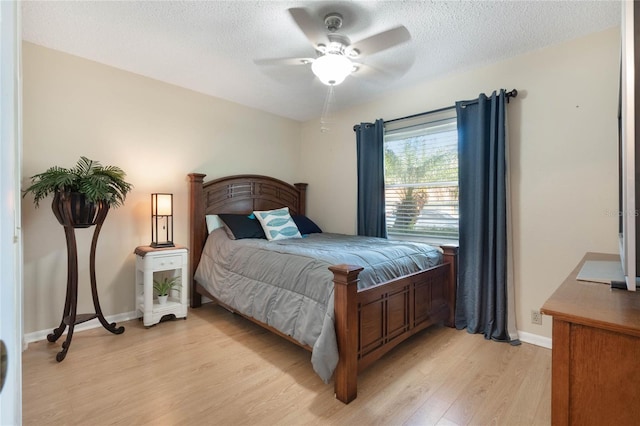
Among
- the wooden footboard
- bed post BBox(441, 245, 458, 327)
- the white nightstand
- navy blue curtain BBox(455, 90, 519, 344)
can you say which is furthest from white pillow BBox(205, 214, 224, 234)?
navy blue curtain BBox(455, 90, 519, 344)

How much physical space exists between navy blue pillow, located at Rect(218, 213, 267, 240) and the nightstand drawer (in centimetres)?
56

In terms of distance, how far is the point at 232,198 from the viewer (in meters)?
3.72

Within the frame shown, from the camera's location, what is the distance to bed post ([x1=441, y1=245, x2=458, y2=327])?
279 cm

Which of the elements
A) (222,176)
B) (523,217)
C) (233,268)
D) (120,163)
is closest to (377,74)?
(523,217)

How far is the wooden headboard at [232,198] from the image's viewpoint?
336 cm

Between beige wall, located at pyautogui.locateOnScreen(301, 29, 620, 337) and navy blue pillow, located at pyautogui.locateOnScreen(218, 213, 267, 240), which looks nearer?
beige wall, located at pyautogui.locateOnScreen(301, 29, 620, 337)

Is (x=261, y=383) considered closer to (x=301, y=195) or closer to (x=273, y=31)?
(x=273, y=31)

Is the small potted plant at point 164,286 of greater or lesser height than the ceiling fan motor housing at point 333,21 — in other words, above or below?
below

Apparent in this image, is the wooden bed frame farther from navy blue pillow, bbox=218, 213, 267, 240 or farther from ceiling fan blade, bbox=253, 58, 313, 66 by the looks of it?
ceiling fan blade, bbox=253, 58, 313, 66

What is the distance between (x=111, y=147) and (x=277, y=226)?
177 cm

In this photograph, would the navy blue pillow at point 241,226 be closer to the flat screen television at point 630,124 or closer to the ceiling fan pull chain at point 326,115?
the ceiling fan pull chain at point 326,115

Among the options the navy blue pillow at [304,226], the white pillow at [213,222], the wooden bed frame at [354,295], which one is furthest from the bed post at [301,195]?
the white pillow at [213,222]

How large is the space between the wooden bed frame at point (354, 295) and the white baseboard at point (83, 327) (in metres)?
0.61

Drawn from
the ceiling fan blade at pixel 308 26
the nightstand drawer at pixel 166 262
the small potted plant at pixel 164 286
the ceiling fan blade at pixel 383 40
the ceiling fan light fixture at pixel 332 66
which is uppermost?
the ceiling fan blade at pixel 308 26
